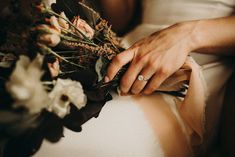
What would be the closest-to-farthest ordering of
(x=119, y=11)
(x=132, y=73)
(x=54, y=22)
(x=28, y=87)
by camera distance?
(x=28, y=87)
(x=54, y=22)
(x=132, y=73)
(x=119, y=11)

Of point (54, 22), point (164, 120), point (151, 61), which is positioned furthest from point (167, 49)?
point (54, 22)

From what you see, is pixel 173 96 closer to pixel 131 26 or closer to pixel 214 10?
pixel 214 10

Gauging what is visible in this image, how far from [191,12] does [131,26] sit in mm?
330

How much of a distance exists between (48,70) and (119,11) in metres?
0.72

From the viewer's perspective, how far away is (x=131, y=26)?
1.36 m

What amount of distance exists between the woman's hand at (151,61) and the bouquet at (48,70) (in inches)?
1.4

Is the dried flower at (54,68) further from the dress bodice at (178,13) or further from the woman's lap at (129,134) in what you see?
the dress bodice at (178,13)

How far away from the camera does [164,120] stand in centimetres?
92

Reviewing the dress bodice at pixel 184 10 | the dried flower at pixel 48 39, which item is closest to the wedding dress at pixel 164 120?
the dress bodice at pixel 184 10

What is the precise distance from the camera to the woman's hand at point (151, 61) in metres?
0.88

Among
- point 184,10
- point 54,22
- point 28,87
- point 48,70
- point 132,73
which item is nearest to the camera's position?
point 28,87

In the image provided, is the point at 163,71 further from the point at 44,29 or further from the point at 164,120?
the point at 44,29

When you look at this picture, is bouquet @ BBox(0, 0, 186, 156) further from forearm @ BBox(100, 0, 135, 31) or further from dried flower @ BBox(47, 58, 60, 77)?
forearm @ BBox(100, 0, 135, 31)

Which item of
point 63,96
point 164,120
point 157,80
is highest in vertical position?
point 63,96
